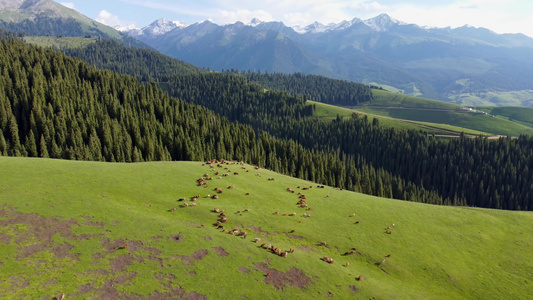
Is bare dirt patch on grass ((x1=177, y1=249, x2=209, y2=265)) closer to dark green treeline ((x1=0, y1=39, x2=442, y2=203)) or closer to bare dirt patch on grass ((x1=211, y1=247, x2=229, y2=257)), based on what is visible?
bare dirt patch on grass ((x1=211, y1=247, x2=229, y2=257))

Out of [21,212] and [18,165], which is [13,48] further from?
[21,212]

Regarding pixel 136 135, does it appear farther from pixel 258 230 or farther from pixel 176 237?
pixel 176 237

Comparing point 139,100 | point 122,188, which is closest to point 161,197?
point 122,188

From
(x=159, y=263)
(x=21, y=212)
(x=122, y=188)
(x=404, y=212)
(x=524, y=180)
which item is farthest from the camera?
(x=524, y=180)

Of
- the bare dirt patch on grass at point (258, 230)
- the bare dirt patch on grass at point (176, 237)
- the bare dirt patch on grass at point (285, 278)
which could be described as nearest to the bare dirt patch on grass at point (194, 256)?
the bare dirt patch on grass at point (176, 237)

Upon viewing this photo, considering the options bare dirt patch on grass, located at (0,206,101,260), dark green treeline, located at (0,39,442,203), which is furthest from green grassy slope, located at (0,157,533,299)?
dark green treeline, located at (0,39,442,203)

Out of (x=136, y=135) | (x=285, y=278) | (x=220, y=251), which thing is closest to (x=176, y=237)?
(x=220, y=251)
